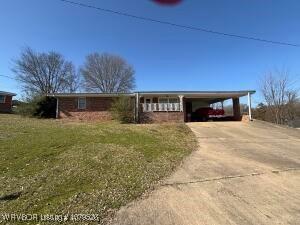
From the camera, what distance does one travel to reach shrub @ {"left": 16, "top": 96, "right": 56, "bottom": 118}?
2212cm

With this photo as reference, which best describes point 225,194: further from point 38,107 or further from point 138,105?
point 38,107

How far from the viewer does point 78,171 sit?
6.24m

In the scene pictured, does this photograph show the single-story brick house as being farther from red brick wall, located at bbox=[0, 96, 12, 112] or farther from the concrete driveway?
red brick wall, located at bbox=[0, 96, 12, 112]

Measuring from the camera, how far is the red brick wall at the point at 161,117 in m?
21.6

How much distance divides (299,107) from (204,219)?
4092cm

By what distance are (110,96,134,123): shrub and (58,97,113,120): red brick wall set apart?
6.24 ft

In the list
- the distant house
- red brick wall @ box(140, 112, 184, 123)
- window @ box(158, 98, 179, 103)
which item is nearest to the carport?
window @ box(158, 98, 179, 103)

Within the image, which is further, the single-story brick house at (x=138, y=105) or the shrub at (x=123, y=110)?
the single-story brick house at (x=138, y=105)

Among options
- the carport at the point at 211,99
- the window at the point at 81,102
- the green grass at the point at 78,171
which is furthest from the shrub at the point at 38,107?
the carport at the point at 211,99

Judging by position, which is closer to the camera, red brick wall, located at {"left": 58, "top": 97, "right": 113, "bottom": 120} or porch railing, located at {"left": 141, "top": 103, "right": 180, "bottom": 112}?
porch railing, located at {"left": 141, "top": 103, "right": 180, "bottom": 112}

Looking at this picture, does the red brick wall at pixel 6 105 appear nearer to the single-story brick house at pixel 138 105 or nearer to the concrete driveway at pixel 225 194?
the single-story brick house at pixel 138 105

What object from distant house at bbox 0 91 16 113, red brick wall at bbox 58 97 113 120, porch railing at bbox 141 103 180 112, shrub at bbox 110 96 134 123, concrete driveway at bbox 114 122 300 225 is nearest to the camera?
concrete driveway at bbox 114 122 300 225

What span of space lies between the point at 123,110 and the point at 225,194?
600 inches

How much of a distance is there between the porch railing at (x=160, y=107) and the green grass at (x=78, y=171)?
1153 cm
